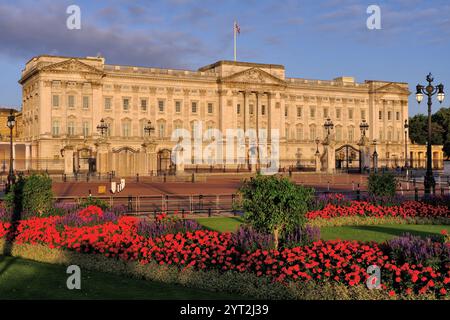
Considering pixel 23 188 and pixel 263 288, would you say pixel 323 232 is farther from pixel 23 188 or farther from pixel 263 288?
pixel 23 188

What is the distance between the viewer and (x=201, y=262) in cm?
1200

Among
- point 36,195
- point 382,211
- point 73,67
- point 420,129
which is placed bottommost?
point 382,211

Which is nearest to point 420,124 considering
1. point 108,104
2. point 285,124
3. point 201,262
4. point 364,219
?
point 285,124

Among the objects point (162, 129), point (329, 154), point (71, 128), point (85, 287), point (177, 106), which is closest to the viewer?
point (85, 287)

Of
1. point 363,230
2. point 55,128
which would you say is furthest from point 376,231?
point 55,128

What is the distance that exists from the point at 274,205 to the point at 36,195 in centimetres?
948

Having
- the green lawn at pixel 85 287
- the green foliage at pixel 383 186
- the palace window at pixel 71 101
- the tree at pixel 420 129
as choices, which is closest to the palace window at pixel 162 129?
the palace window at pixel 71 101

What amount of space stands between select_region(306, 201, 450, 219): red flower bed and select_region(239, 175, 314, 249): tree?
8256 mm

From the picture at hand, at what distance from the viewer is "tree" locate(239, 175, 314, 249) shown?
1265cm

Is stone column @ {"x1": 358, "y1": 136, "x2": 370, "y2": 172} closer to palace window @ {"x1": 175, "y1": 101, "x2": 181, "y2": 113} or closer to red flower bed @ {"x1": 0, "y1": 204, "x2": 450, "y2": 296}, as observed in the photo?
palace window @ {"x1": 175, "y1": 101, "x2": 181, "y2": 113}

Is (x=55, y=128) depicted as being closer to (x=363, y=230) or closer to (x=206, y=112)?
(x=206, y=112)

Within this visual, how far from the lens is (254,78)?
9350 cm

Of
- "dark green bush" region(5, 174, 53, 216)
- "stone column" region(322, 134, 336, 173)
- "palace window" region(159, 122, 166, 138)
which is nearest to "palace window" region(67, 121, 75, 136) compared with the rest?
"palace window" region(159, 122, 166, 138)
